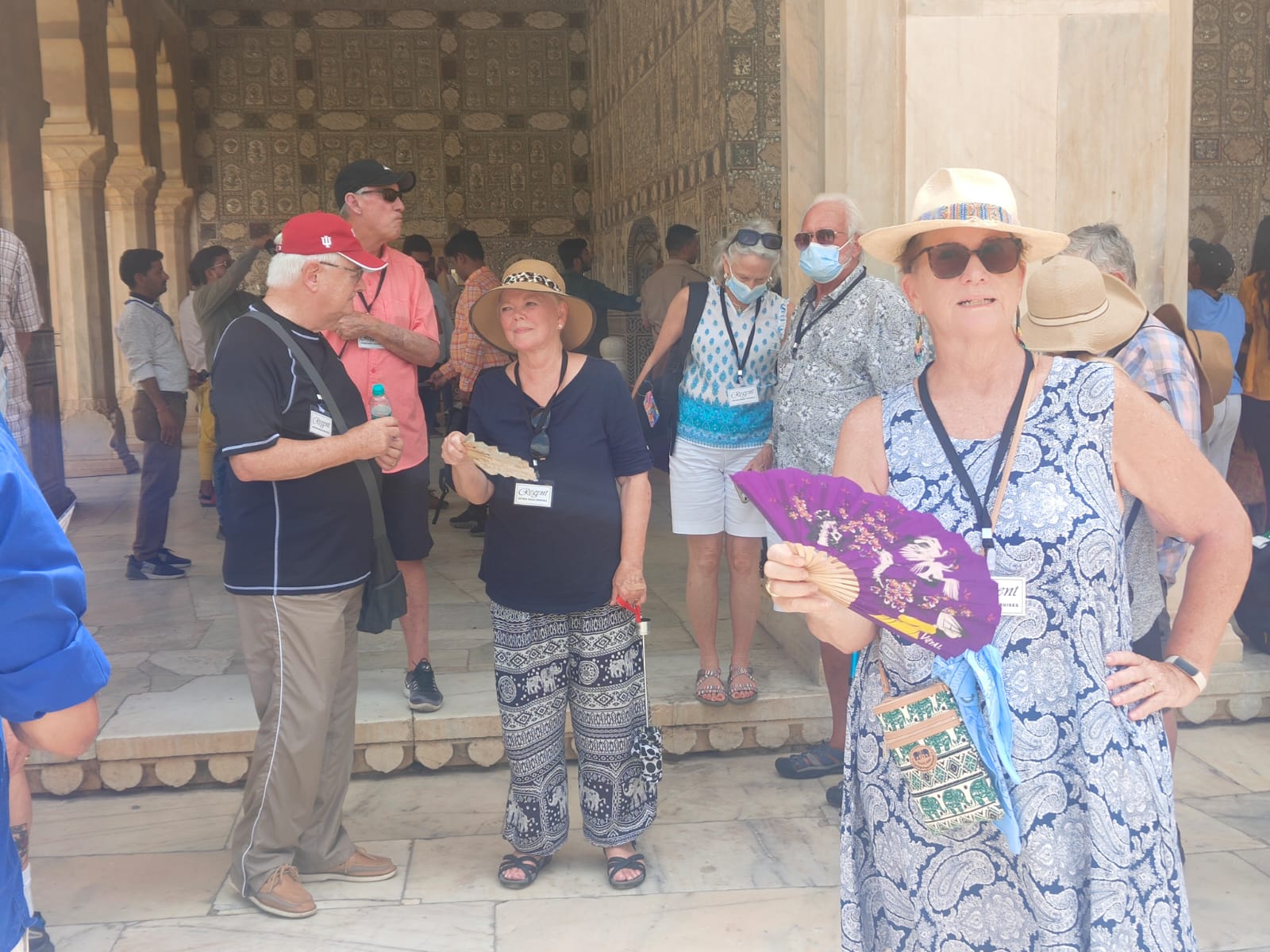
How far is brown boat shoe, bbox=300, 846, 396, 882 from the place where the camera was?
391 centimetres

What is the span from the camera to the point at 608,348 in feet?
34.0

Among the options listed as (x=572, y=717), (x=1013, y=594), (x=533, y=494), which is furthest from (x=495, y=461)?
(x=1013, y=594)

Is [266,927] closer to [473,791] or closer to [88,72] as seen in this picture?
[473,791]

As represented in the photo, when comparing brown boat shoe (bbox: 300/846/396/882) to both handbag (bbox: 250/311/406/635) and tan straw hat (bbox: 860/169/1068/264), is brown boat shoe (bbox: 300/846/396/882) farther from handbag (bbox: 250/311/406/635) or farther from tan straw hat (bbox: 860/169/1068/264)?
tan straw hat (bbox: 860/169/1068/264)

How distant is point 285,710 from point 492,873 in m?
0.87

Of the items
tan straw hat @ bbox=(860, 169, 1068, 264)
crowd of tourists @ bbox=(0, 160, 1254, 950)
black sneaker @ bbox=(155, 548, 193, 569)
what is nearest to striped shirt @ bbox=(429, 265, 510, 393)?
crowd of tourists @ bbox=(0, 160, 1254, 950)

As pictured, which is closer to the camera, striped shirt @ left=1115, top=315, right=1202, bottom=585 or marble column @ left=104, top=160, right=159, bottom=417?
Result: striped shirt @ left=1115, top=315, right=1202, bottom=585

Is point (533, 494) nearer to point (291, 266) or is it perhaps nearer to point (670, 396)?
point (291, 266)

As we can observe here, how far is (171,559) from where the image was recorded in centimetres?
773

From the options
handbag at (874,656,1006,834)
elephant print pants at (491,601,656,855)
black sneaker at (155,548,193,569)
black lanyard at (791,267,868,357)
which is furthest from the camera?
black sneaker at (155,548,193,569)

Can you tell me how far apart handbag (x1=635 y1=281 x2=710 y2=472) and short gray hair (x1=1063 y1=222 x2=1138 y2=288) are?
5.13 ft

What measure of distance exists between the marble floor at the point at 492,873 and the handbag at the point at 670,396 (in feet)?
4.05

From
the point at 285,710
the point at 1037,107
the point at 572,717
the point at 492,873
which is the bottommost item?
the point at 492,873

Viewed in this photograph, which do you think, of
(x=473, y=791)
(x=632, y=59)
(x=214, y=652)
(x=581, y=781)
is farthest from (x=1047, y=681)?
(x=632, y=59)
